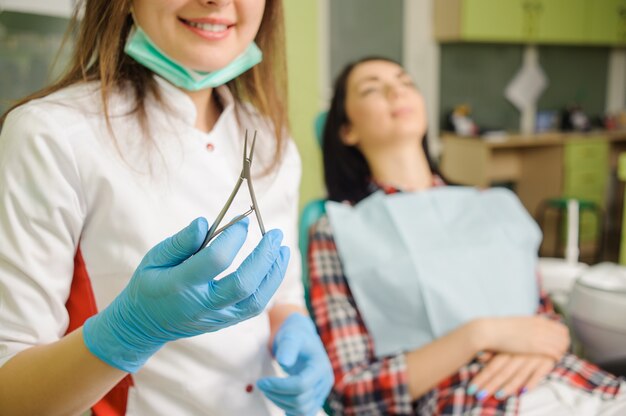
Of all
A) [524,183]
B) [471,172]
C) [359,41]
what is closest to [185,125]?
[359,41]

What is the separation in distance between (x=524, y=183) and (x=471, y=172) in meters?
0.80

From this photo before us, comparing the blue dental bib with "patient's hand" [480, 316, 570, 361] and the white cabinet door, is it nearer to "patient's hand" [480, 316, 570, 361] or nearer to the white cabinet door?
"patient's hand" [480, 316, 570, 361]

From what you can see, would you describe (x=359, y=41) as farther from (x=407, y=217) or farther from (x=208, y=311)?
(x=208, y=311)

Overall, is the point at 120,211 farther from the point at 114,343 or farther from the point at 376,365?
the point at 376,365

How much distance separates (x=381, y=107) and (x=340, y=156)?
0.21 m

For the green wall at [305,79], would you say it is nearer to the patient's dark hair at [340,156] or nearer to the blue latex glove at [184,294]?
the patient's dark hair at [340,156]

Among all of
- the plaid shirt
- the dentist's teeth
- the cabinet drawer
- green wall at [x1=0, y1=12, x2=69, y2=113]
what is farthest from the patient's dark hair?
the cabinet drawer

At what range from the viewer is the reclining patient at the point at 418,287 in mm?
1363

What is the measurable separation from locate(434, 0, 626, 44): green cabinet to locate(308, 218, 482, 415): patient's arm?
338cm

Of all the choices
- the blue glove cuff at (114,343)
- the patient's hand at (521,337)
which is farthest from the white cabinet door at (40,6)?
the patient's hand at (521,337)

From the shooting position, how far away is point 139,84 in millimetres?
951

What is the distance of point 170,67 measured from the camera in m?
0.90

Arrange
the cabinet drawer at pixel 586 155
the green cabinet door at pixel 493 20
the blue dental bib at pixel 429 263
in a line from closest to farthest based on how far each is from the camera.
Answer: the blue dental bib at pixel 429 263 < the green cabinet door at pixel 493 20 < the cabinet drawer at pixel 586 155

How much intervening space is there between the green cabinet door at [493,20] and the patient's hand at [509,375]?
11.1 feet
